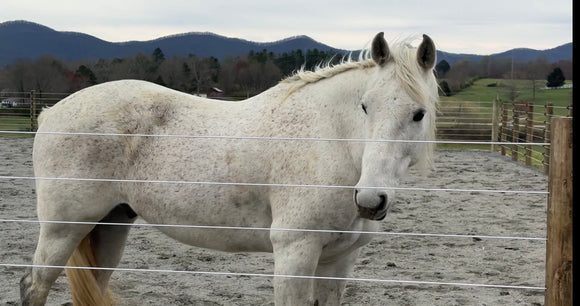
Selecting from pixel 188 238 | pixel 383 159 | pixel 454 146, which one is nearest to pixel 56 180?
pixel 188 238

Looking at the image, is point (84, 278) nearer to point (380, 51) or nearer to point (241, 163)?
point (241, 163)

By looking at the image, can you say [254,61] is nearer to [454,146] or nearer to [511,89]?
[454,146]

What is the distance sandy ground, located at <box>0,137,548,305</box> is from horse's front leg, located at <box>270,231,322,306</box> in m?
1.36

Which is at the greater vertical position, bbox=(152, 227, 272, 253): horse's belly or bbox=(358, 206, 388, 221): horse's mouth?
bbox=(358, 206, 388, 221): horse's mouth

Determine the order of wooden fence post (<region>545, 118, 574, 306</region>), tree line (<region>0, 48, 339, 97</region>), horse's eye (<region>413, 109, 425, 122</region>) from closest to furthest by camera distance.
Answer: wooden fence post (<region>545, 118, 574, 306</region>), horse's eye (<region>413, 109, 425, 122</region>), tree line (<region>0, 48, 339, 97</region>)

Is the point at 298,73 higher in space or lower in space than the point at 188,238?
higher

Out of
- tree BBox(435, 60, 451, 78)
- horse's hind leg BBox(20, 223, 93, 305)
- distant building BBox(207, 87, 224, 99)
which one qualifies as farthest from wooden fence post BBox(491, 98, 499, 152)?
horse's hind leg BBox(20, 223, 93, 305)

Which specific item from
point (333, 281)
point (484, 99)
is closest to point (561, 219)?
point (333, 281)

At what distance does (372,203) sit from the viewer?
221 cm

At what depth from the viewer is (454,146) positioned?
52.5 feet

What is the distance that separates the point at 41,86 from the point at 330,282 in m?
17.2

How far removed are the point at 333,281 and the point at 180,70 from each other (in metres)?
15.0

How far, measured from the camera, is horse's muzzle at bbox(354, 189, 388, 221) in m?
2.20

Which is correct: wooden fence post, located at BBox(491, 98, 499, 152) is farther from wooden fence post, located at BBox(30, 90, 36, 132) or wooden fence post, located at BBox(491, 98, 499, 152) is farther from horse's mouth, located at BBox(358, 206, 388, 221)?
horse's mouth, located at BBox(358, 206, 388, 221)
